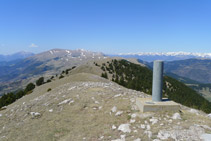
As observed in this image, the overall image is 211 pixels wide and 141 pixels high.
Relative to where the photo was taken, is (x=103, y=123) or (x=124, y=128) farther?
(x=103, y=123)

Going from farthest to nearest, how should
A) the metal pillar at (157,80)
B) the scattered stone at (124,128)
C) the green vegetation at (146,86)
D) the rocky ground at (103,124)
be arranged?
the green vegetation at (146,86)
the metal pillar at (157,80)
the scattered stone at (124,128)
the rocky ground at (103,124)

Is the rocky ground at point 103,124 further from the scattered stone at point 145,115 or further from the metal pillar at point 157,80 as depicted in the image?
the metal pillar at point 157,80

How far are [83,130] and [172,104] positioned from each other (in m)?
8.09

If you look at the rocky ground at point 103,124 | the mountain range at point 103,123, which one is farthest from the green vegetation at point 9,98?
the mountain range at point 103,123

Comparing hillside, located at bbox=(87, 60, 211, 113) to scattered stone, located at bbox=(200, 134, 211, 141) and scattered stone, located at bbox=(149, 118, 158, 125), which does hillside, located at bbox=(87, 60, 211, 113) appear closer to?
scattered stone, located at bbox=(149, 118, 158, 125)

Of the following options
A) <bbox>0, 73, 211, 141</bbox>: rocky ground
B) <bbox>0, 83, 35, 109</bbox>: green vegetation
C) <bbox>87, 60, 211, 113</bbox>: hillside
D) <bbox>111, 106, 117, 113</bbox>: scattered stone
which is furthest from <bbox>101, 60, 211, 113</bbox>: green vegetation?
<bbox>111, 106, 117, 113</bbox>: scattered stone

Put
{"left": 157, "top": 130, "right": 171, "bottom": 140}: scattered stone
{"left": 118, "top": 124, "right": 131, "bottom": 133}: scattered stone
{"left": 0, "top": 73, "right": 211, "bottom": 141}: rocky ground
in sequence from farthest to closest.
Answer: {"left": 118, "top": 124, "right": 131, "bottom": 133}: scattered stone, {"left": 0, "top": 73, "right": 211, "bottom": 141}: rocky ground, {"left": 157, "top": 130, "right": 171, "bottom": 140}: scattered stone

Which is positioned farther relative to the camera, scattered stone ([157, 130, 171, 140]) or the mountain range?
the mountain range

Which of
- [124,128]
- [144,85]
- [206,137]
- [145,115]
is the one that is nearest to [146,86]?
[144,85]

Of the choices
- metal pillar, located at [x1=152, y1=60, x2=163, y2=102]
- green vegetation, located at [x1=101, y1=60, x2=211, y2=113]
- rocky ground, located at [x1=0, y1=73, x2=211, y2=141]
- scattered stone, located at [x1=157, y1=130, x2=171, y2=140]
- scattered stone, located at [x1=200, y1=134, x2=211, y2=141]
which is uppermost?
metal pillar, located at [x1=152, y1=60, x2=163, y2=102]

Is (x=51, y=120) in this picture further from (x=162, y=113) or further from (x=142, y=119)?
(x=162, y=113)

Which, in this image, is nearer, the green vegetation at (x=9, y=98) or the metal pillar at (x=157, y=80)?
the metal pillar at (x=157, y=80)

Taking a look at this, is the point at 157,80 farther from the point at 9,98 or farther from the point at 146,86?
the point at 146,86

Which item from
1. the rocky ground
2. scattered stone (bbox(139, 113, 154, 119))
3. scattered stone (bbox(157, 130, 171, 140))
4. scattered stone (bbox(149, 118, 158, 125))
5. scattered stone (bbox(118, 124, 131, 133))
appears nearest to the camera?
scattered stone (bbox(157, 130, 171, 140))
